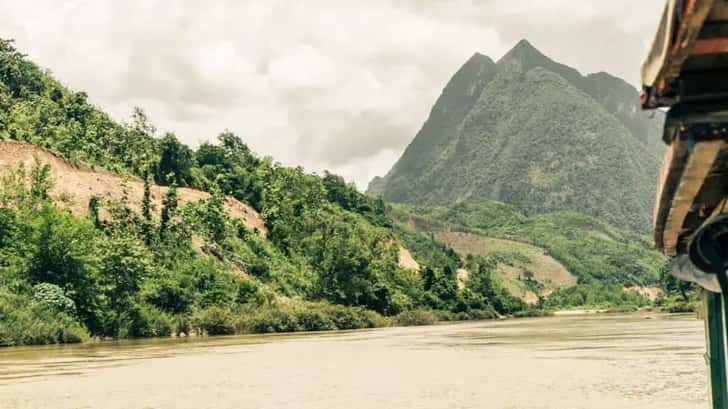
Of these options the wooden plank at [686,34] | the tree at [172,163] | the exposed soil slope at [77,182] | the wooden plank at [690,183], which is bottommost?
the wooden plank at [690,183]

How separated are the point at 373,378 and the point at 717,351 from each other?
18.2 meters

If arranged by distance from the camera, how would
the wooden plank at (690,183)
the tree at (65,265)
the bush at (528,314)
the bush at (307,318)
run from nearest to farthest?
the wooden plank at (690,183) < the tree at (65,265) < the bush at (307,318) < the bush at (528,314)

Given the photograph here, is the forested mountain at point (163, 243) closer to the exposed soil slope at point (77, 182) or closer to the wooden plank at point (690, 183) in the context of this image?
the exposed soil slope at point (77, 182)

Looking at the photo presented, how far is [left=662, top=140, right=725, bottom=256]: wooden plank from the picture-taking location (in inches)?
210

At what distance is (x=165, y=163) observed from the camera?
312ft

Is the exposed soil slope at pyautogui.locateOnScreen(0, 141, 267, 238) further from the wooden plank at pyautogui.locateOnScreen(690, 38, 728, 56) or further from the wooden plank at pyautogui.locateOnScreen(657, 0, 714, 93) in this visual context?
the wooden plank at pyautogui.locateOnScreen(690, 38, 728, 56)

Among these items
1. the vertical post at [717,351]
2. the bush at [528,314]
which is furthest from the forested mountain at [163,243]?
the vertical post at [717,351]

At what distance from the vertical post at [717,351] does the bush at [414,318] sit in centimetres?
7667

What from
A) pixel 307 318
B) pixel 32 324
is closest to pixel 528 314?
pixel 307 318

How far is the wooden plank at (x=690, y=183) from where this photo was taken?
17.5 feet

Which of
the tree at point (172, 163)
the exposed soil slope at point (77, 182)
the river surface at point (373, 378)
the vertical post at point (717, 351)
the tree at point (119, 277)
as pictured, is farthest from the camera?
the tree at point (172, 163)

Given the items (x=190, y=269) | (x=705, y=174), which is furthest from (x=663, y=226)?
(x=190, y=269)

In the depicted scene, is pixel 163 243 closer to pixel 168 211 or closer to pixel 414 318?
pixel 168 211

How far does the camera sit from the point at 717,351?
802 centimetres
